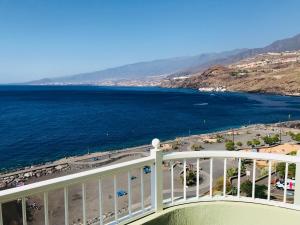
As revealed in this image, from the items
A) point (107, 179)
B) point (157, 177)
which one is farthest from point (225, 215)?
point (107, 179)

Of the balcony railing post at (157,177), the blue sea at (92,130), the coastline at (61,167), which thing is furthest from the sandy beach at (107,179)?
the balcony railing post at (157,177)

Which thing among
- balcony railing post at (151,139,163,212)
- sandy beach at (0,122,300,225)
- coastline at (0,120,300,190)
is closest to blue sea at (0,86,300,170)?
coastline at (0,120,300,190)

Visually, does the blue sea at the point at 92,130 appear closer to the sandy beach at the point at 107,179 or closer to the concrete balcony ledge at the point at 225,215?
the sandy beach at the point at 107,179

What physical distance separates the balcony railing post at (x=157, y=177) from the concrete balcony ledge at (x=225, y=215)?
133 millimetres

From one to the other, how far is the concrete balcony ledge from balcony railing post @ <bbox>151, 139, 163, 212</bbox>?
0.13 m

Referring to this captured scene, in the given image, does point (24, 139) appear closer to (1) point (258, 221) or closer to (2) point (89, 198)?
(2) point (89, 198)

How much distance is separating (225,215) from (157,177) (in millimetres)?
1147

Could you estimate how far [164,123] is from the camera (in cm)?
7256

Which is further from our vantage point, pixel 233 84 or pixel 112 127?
pixel 233 84

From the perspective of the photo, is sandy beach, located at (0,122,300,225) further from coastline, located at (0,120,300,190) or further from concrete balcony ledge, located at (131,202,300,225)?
concrete balcony ledge, located at (131,202,300,225)

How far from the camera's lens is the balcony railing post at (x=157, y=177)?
14.2ft

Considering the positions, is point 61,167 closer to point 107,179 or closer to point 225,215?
point 107,179

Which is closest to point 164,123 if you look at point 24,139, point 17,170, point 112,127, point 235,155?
point 112,127

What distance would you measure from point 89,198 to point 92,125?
4788cm
